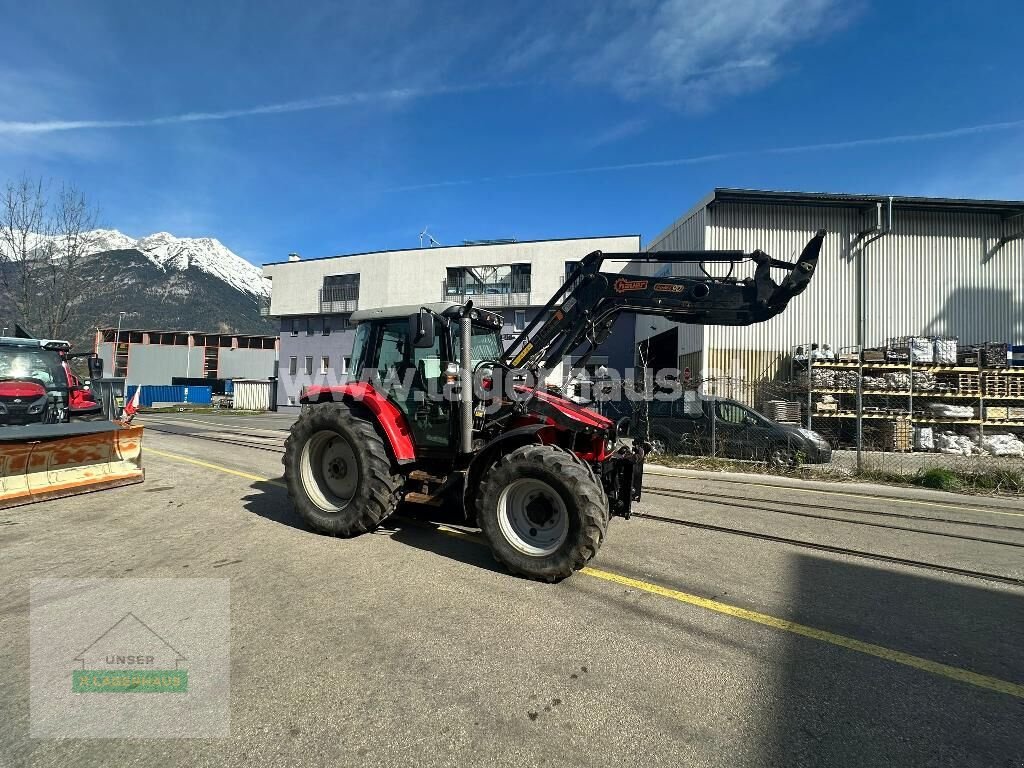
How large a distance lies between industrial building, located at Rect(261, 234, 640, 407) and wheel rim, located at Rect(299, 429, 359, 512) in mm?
24637

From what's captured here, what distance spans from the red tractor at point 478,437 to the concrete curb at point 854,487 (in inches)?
178

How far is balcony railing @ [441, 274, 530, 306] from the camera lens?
1325 inches

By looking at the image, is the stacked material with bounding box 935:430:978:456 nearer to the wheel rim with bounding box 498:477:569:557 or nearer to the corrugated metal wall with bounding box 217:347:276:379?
the wheel rim with bounding box 498:477:569:557

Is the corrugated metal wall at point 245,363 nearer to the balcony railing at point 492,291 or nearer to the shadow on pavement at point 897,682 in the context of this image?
the balcony railing at point 492,291

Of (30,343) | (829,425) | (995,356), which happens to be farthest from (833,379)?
(30,343)

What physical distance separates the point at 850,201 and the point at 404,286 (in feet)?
86.3

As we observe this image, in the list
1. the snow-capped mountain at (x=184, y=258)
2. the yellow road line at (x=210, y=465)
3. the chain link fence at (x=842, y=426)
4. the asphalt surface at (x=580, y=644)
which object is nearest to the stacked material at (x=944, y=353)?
the chain link fence at (x=842, y=426)

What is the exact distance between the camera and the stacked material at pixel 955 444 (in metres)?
13.7

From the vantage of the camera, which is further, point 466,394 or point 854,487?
point 854,487

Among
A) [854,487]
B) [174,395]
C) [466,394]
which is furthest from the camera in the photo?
[174,395]

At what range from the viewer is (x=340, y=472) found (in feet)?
18.2

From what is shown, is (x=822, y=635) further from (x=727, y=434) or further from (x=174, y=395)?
(x=174, y=395)

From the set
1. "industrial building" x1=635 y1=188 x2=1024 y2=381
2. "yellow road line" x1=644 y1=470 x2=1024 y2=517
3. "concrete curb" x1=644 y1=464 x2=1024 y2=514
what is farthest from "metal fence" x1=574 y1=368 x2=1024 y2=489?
"industrial building" x1=635 y1=188 x2=1024 y2=381

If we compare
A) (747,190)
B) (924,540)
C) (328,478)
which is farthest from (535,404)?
(747,190)
